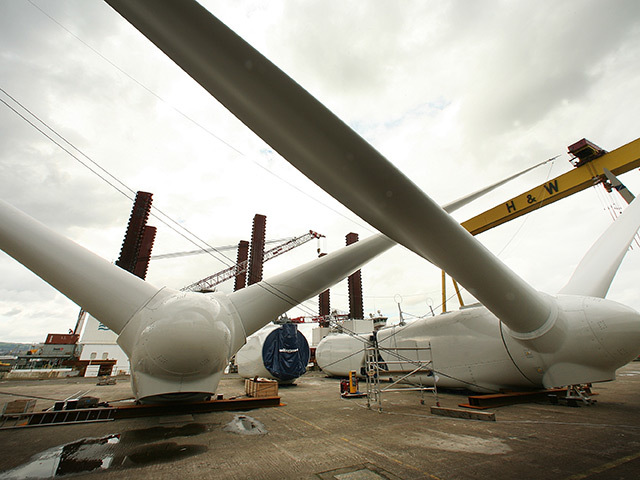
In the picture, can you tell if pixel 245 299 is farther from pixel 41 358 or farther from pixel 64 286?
pixel 41 358

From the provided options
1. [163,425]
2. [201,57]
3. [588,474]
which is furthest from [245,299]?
[588,474]

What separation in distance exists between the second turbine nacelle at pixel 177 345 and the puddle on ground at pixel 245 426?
0.99m

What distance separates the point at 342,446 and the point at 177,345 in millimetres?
3692

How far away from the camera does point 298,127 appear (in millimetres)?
2818

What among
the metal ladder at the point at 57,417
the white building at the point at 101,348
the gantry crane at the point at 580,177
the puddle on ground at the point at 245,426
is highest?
the gantry crane at the point at 580,177

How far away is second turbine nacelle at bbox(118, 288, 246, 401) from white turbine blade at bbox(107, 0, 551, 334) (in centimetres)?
436

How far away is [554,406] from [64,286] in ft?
43.6

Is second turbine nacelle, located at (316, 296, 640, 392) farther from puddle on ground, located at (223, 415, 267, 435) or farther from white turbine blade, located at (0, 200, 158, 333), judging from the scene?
white turbine blade, located at (0, 200, 158, 333)

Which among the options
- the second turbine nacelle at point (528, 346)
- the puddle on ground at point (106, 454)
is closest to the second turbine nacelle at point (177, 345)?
the puddle on ground at point (106, 454)

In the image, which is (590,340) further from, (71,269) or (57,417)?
(57,417)

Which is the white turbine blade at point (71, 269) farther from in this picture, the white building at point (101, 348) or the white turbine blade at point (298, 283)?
the white building at point (101, 348)

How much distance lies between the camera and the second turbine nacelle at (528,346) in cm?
726

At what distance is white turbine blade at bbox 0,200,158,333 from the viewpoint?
20.2 feet

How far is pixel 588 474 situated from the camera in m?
3.86
